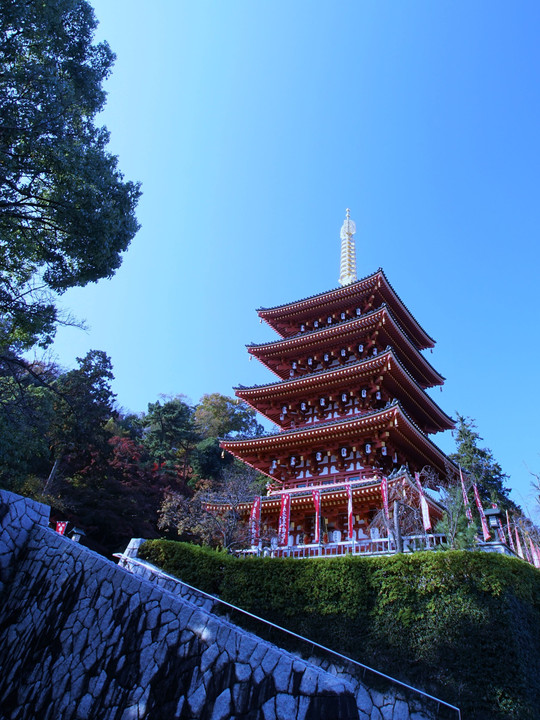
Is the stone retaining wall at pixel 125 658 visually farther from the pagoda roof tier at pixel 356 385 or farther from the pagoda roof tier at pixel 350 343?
the pagoda roof tier at pixel 350 343

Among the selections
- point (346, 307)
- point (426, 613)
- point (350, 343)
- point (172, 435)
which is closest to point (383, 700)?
point (426, 613)

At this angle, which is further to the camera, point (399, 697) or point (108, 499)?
point (108, 499)

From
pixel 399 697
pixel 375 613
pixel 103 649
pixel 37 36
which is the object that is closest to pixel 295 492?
pixel 375 613

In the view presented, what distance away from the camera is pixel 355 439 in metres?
18.8

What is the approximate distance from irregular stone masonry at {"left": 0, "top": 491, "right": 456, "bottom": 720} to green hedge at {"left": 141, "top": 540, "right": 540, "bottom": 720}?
1.05m

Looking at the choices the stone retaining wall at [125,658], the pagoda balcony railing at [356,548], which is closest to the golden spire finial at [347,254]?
the pagoda balcony railing at [356,548]

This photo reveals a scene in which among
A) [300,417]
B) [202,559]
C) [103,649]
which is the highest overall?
[300,417]

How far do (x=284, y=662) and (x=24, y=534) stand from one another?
711 cm

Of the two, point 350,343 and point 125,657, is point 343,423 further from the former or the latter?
point 125,657

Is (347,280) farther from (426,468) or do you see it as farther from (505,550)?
(505,550)

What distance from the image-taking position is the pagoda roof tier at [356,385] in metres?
19.1

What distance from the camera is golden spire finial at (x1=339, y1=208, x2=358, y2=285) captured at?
29905mm

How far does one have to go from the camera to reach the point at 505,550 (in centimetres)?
1138

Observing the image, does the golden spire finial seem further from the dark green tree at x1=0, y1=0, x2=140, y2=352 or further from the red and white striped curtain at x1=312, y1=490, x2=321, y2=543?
the dark green tree at x1=0, y1=0, x2=140, y2=352
